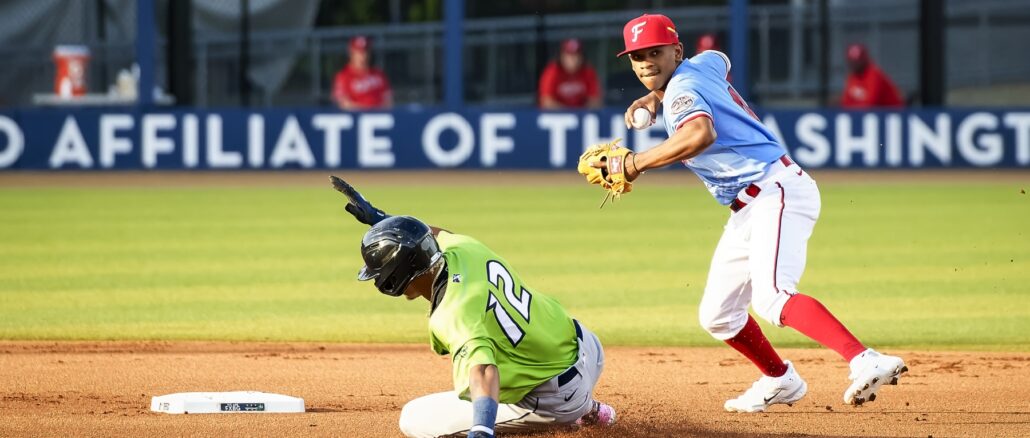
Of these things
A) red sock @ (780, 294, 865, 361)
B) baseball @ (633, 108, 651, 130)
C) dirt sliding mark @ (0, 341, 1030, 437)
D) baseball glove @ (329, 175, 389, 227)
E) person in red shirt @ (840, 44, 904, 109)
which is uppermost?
person in red shirt @ (840, 44, 904, 109)

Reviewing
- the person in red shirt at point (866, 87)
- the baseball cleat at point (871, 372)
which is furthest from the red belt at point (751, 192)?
the person in red shirt at point (866, 87)

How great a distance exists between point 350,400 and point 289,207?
992 cm

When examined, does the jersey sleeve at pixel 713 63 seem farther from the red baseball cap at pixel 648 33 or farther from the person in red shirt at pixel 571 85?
the person in red shirt at pixel 571 85

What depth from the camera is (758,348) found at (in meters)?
6.23

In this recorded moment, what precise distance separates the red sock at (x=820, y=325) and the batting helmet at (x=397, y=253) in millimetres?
1570

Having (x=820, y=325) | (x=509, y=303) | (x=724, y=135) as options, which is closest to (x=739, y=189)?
(x=724, y=135)

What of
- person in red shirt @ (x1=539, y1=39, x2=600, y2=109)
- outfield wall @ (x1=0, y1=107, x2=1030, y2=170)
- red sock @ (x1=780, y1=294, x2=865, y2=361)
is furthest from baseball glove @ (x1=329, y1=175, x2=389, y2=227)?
person in red shirt @ (x1=539, y1=39, x2=600, y2=109)

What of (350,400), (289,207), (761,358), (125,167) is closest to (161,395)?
(350,400)

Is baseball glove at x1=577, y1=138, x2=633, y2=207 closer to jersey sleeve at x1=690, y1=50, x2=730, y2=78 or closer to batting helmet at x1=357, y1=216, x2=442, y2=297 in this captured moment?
jersey sleeve at x1=690, y1=50, x2=730, y2=78

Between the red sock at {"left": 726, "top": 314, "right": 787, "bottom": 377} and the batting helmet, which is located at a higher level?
the batting helmet

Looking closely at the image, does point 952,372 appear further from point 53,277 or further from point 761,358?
point 53,277

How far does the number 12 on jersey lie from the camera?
4.96m

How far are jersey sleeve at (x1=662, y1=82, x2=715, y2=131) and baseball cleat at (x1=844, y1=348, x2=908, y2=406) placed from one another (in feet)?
3.62

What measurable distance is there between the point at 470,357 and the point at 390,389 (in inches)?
93.0
